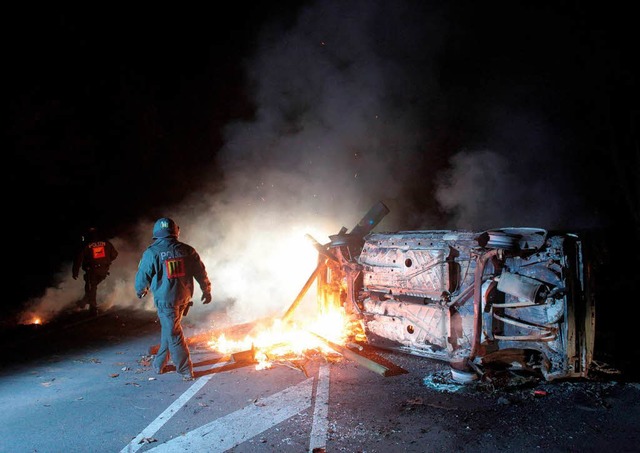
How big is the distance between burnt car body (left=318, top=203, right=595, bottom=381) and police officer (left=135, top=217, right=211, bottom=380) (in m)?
2.59

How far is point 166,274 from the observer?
5.07 metres

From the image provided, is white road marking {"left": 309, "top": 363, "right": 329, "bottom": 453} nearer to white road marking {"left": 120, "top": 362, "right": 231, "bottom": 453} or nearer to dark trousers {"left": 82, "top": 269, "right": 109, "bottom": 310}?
white road marking {"left": 120, "top": 362, "right": 231, "bottom": 453}

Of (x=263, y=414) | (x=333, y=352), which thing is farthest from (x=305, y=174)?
(x=263, y=414)

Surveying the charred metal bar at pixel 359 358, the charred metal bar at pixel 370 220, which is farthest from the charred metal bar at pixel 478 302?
the charred metal bar at pixel 370 220

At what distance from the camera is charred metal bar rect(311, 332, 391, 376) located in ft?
16.4

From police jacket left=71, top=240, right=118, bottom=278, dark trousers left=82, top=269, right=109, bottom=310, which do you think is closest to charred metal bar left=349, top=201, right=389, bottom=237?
police jacket left=71, top=240, right=118, bottom=278

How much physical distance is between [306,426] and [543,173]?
11900 millimetres

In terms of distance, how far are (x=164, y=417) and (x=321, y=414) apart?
62.8 inches

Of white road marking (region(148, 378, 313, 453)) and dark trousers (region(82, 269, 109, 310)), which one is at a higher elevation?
dark trousers (region(82, 269, 109, 310))

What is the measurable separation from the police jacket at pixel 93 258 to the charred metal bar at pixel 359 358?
6.29 meters

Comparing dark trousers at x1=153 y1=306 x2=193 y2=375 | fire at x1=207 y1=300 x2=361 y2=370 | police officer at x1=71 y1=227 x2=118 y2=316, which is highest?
police officer at x1=71 y1=227 x2=118 y2=316

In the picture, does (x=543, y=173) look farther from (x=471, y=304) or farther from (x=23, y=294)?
(x=23, y=294)

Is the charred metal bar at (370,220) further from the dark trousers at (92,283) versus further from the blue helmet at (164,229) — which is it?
the dark trousers at (92,283)

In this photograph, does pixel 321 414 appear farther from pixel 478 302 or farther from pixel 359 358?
pixel 478 302
